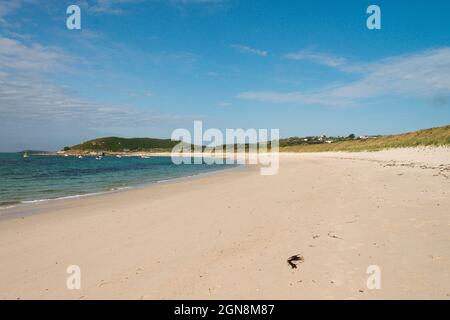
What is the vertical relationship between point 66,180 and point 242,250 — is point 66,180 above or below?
below

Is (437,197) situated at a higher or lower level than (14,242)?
higher

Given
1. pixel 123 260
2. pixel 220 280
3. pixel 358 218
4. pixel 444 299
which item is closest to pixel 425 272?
pixel 444 299

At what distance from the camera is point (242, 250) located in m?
6.98

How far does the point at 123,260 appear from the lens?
22.0ft

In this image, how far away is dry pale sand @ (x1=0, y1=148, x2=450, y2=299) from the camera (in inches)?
203

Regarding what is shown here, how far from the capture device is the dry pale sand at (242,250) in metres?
5.16

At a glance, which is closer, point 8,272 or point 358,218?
point 8,272

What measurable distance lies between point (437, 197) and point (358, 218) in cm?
369

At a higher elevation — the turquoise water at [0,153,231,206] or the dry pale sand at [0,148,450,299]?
the dry pale sand at [0,148,450,299]

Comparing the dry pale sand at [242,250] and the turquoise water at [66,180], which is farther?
the turquoise water at [66,180]

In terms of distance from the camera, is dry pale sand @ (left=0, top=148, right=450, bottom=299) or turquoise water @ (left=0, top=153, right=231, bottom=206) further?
turquoise water @ (left=0, top=153, right=231, bottom=206)

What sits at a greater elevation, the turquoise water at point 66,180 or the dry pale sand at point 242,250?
the dry pale sand at point 242,250

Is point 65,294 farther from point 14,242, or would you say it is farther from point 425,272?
point 425,272
